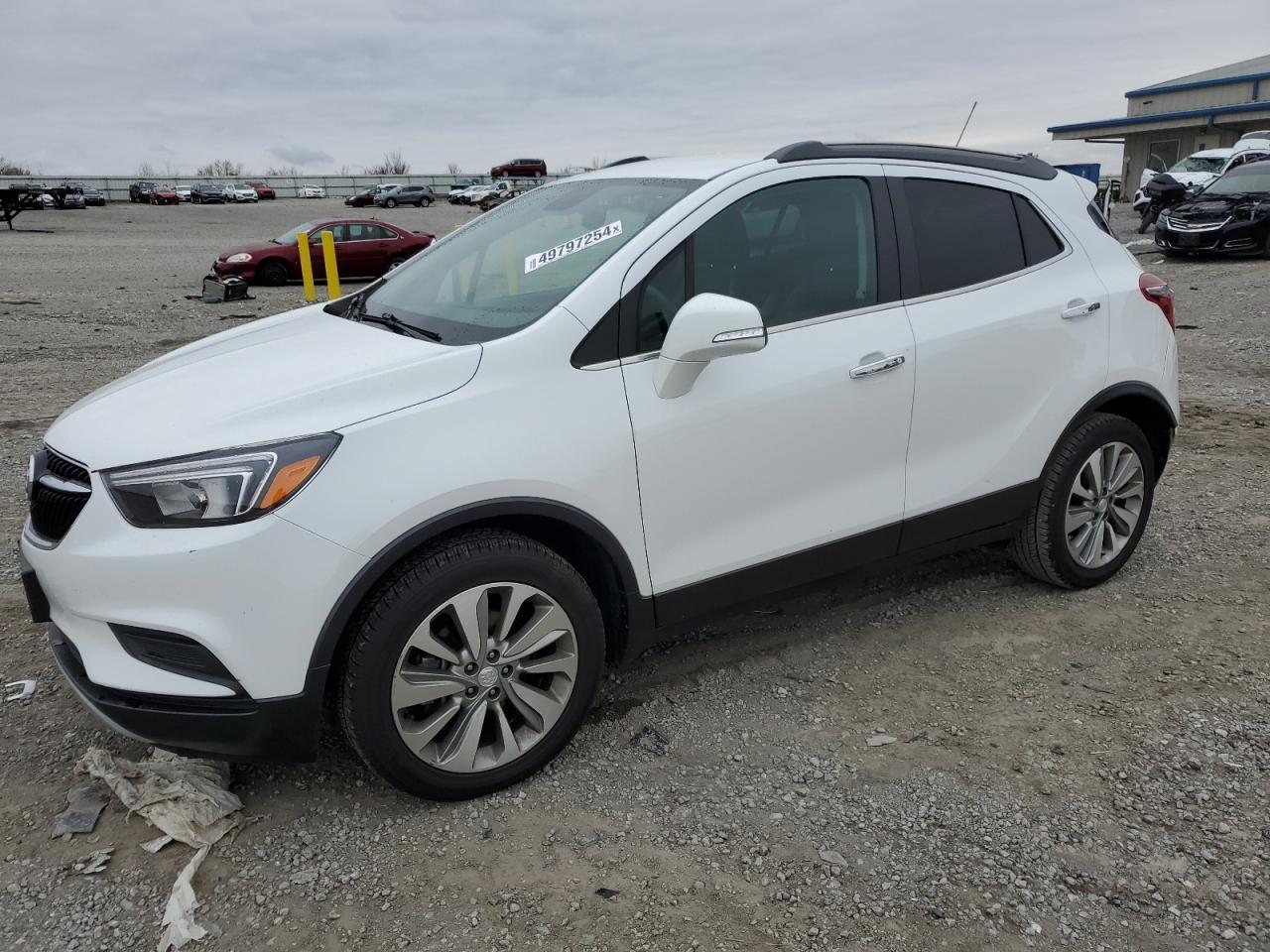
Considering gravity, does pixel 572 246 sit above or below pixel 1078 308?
above

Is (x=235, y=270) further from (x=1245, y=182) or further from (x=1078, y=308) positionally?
(x=1245, y=182)

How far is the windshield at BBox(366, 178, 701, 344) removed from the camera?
9.90ft

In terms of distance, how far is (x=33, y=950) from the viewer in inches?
93.4

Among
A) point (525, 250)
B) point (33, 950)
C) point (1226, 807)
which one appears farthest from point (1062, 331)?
point (33, 950)

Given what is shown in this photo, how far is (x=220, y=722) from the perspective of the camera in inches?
97.3

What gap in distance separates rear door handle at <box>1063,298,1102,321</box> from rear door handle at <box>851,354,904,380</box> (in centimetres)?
90

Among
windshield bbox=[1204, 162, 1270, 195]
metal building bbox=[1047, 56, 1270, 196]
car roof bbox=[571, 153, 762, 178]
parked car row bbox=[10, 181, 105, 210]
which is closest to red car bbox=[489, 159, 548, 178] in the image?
parked car row bbox=[10, 181, 105, 210]

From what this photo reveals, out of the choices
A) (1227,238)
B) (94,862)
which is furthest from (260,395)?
(1227,238)

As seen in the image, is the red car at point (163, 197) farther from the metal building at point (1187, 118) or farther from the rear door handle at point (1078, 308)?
the rear door handle at point (1078, 308)

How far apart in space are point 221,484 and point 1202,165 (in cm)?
2658

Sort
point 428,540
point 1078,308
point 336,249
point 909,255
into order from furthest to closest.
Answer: point 336,249
point 1078,308
point 909,255
point 428,540

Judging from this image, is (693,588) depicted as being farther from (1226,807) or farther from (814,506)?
(1226,807)

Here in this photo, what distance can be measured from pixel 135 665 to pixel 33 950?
72 cm

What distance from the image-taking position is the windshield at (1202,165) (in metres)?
22.8
